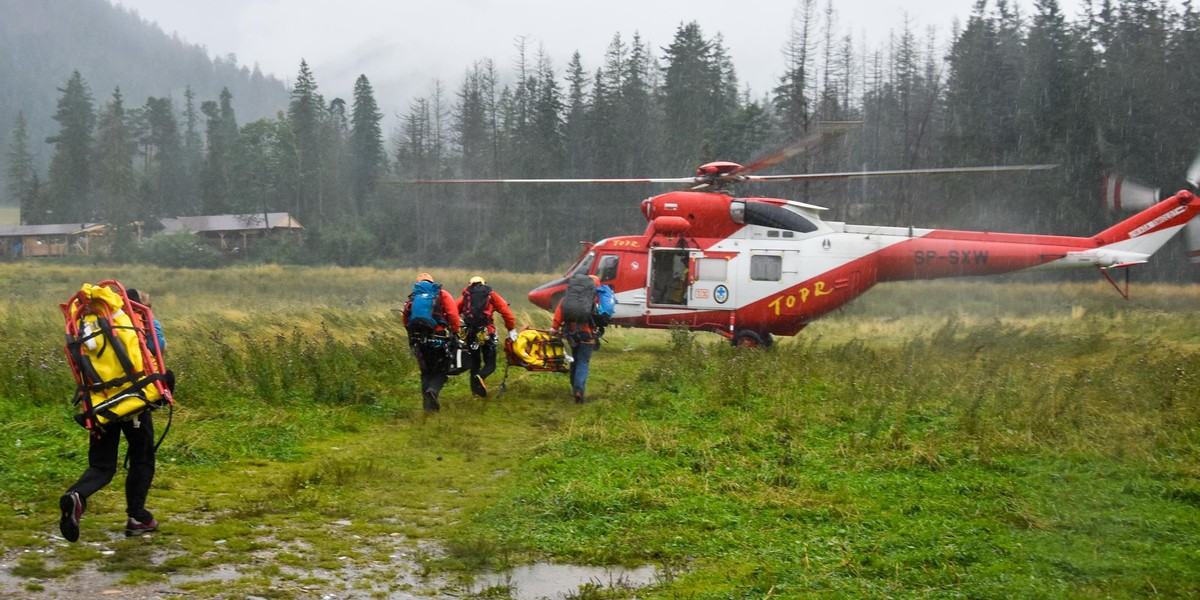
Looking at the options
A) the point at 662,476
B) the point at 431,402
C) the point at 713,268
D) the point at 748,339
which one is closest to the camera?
the point at 662,476

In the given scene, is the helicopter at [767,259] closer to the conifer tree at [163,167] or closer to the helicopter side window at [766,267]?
the helicopter side window at [766,267]

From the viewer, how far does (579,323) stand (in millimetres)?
12188

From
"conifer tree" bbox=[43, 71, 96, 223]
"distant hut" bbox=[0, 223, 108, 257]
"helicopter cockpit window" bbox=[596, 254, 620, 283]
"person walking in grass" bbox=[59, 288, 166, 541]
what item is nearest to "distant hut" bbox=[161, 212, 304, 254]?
"distant hut" bbox=[0, 223, 108, 257]

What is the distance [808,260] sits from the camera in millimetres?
16484

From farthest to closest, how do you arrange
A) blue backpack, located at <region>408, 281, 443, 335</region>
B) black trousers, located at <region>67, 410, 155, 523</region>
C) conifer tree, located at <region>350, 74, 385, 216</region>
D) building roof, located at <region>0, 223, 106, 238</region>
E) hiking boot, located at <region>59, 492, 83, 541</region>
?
conifer tree, located at <region>350, 74, 385, 216</region>, building roof, located at <region>0, 223, 106, 238</region>, blue backpack, located at <region>408, 281, 443, 335</region>, black trousers, located at <region>67, 410, 155, 523</region>, hiking boot, located at <region>59, 492, 83, 541</region>

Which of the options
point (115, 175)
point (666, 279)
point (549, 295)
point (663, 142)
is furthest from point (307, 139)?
point (666, 279)

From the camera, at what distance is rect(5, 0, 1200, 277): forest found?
3478cm

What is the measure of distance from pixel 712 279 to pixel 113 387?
11997mm

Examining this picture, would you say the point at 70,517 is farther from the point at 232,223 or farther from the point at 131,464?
the point at 232,223

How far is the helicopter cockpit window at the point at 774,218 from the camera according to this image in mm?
16609

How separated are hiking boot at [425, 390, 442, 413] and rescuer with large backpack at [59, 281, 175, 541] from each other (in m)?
4.96

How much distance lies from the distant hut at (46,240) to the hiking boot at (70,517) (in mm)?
56834

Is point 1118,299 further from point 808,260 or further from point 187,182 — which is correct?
point 187,182

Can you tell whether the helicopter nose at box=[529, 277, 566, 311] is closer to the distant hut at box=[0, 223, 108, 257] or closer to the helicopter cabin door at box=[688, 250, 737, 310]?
the helicopter cabin door at box=[688, 250, 737, 310]
